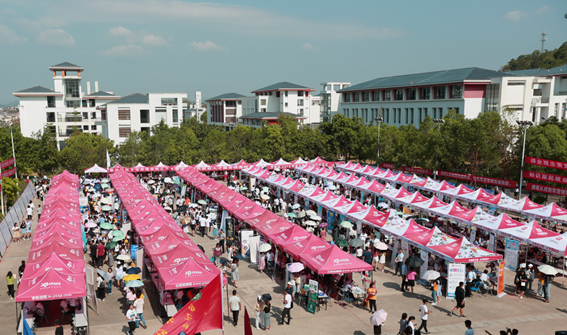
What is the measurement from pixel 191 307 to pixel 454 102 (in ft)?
202

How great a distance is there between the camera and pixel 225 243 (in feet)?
77.3

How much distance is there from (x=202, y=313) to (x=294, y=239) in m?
10.0

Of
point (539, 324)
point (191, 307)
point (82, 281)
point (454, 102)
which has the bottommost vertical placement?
point (539, 324)

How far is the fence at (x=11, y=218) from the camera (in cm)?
2322

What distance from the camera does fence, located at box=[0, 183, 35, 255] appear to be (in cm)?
2322

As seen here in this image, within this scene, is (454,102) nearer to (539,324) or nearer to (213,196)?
(213,196)

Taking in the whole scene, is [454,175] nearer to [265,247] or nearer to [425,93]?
[265,247]

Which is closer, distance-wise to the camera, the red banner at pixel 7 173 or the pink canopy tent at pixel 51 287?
the pink canopy tent at pixel 51 287

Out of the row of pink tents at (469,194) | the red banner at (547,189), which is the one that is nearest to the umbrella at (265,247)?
the row of pink tents at (469,194)

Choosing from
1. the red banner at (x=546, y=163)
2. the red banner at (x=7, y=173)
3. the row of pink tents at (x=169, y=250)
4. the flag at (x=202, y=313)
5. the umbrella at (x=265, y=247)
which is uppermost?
the red banner at (x=546, y=163)

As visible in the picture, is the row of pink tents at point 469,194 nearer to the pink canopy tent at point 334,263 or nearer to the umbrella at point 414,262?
the umbrella at point 414,262

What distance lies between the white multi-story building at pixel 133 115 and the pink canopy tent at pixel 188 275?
208ft

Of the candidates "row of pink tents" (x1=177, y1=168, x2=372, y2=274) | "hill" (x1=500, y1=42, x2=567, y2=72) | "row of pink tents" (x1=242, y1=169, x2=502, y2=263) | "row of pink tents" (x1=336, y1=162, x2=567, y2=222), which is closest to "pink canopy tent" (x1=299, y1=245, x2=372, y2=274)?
"row of pink tents" (x1=177, y1=168, x2=372, y2=274)

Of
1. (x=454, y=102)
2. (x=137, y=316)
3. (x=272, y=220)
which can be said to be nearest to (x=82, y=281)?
(x=137, y=316)
